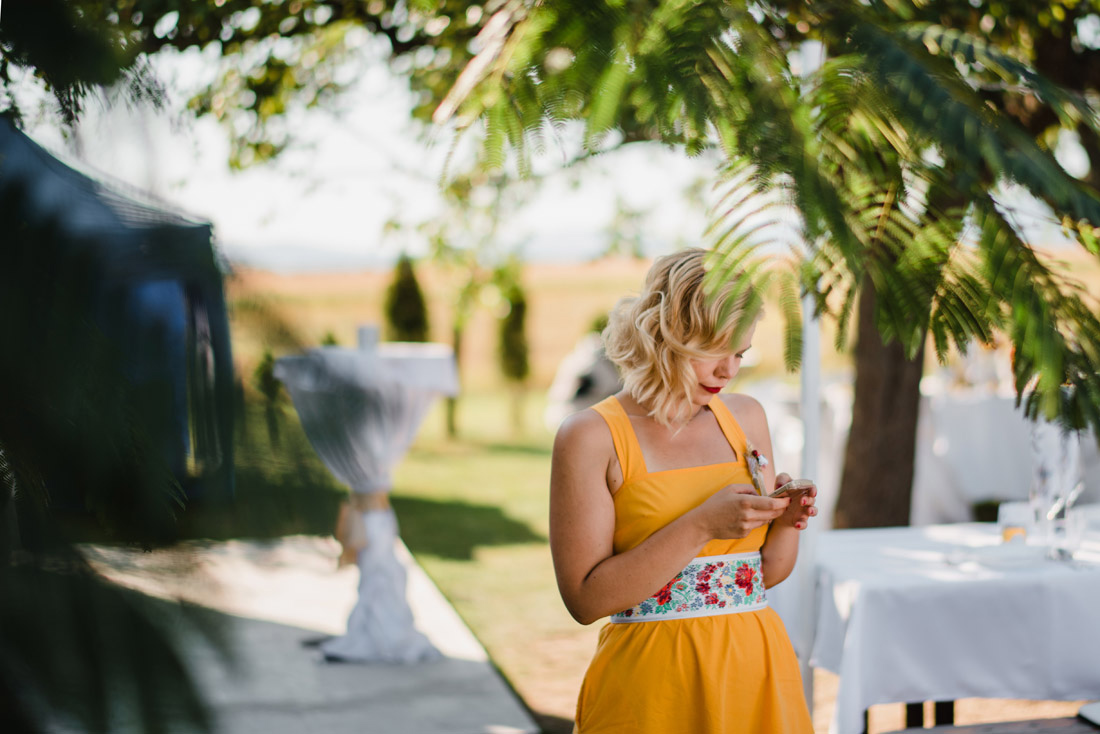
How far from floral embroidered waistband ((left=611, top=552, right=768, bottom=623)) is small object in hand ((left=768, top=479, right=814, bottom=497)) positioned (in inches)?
6.7

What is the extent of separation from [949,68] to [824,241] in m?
0.24

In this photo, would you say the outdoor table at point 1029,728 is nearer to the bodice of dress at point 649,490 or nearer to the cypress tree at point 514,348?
the bodice of dress at point 649,490

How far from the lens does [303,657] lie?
369 centimetres

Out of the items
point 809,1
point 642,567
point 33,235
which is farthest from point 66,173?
point 642,567

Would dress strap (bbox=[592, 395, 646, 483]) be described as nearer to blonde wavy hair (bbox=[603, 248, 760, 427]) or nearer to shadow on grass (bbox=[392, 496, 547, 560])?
blonde wavy hair (bbox=[603, 248, 760, 427])

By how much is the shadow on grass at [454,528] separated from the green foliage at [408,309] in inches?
173

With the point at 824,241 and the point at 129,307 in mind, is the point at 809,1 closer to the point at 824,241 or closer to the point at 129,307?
the point at 824,241

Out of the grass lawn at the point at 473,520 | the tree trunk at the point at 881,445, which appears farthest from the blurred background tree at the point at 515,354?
the tree trunk at the point at 881,445

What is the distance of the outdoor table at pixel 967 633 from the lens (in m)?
2.45

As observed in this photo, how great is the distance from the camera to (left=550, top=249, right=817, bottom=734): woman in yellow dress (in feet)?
5.43

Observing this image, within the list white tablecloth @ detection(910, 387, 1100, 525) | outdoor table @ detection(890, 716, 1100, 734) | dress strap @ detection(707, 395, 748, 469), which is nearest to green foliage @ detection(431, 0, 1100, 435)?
dress strap @ detection(707, 395, 748, 469)

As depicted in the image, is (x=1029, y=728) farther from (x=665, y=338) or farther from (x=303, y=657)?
(x=303, y=657)

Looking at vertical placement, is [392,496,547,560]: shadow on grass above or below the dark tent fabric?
below

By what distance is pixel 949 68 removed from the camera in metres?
0.77
